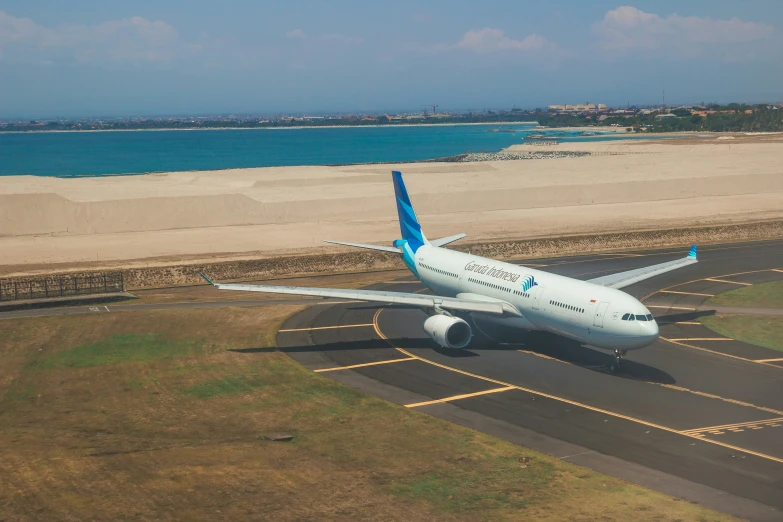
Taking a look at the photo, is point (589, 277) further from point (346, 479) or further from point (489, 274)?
point (346, 479)

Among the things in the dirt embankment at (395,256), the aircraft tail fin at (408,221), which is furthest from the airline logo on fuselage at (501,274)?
the dirt embankment at (395,256)

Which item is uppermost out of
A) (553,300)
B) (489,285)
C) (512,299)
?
(553,300)

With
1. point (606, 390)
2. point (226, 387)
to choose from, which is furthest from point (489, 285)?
point (226, 387)

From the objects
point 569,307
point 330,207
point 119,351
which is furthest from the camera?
point 330,207

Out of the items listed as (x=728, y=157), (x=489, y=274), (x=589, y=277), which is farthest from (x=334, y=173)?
(x=489, y=274)

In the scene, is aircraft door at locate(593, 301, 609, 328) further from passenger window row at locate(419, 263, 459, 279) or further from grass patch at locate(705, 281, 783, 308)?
grass patch at locate(705, 281, 783, 308)

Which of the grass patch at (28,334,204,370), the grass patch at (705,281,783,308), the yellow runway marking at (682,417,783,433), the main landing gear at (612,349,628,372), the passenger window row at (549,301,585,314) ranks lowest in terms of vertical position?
the grass patch at (28,334,204,370)

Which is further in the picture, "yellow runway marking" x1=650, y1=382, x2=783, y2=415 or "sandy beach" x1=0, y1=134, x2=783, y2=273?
"sandy beach" x1=0, y1=134, x2=783, y2=273

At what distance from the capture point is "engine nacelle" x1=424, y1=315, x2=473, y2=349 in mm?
54812

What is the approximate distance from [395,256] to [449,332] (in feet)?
117

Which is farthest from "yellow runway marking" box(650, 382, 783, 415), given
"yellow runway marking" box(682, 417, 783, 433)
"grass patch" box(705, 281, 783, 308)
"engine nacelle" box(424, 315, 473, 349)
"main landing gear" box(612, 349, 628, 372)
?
"grass patch" box(705, 281, 783, 308)

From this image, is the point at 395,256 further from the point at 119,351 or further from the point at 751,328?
the point at 751,328

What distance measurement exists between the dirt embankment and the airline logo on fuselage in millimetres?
27479

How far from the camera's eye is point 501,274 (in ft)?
187
